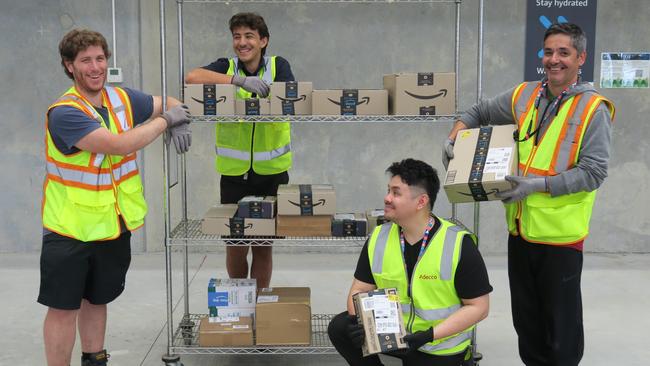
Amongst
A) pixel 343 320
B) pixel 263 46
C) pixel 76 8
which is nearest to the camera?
pixel 343 320

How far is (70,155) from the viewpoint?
2.54 meters

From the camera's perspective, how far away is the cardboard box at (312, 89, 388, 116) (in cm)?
290

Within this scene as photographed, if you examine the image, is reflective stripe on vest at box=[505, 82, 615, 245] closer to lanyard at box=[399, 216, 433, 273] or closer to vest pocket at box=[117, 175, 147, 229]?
lanyard at box=[399, 216, 433, 273]

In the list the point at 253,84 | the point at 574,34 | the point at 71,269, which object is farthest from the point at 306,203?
the point at 574,34

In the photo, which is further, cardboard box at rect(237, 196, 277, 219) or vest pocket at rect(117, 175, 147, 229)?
cardboard box at rect(237, 196, 277, 219)

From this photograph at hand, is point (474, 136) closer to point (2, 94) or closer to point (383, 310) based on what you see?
point (383, 310)

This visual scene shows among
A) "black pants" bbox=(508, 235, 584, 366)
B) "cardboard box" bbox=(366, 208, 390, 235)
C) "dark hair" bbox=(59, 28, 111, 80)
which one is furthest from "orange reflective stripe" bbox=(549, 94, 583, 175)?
"dark hair" bbox=(59, 28, 111, 80)

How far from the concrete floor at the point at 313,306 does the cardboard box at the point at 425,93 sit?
123cm

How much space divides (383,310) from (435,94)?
109cm

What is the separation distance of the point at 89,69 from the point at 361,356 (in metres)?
1.49

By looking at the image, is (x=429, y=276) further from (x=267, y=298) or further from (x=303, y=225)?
(x=267, y=298)

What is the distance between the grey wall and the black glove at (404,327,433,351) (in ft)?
10.2

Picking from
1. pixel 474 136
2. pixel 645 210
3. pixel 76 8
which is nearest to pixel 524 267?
pixel 474 136

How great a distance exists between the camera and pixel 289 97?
2.93 meters
